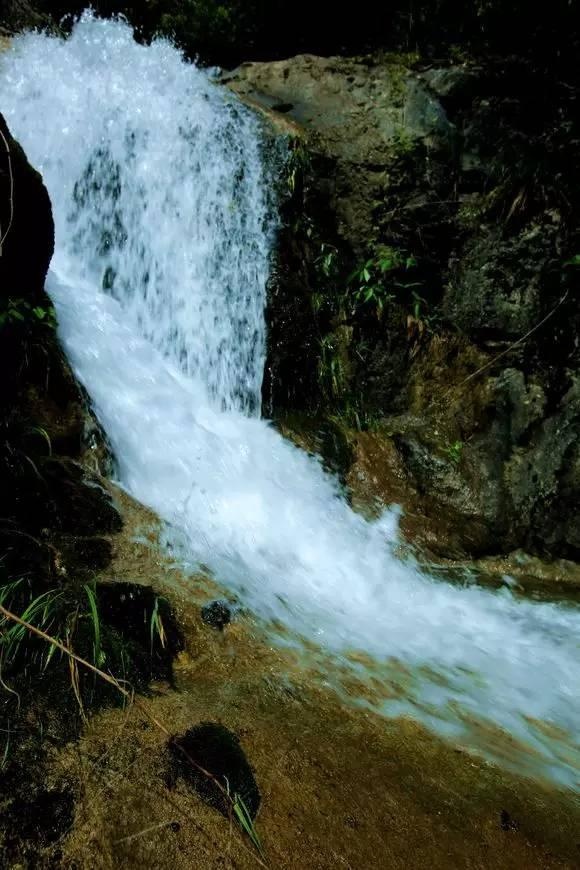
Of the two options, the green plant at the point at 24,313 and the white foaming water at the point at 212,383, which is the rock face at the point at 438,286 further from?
the green plant at the point at 24,313

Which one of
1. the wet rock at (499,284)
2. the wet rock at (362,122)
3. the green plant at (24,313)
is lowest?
the green plant at (24,313)

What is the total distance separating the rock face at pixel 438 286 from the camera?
532 centimetres

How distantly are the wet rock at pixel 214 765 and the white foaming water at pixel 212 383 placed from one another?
99cm

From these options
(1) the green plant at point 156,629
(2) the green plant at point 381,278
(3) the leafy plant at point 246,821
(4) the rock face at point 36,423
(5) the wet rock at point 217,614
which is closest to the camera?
(3) the leafy plant at point 246,821

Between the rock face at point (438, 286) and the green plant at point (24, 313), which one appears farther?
the rock face at point (438, 286)

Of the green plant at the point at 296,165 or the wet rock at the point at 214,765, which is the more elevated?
the green plant at the point at 296,165

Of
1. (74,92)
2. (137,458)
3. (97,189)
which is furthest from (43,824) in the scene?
(74,92)

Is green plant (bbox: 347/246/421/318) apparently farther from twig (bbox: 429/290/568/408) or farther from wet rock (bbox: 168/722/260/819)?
wet rock (bbox: 168/722/260/819)

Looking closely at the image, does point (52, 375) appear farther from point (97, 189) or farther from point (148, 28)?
point (148, 28)

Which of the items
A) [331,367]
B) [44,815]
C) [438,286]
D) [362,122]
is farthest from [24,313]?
[362,122]

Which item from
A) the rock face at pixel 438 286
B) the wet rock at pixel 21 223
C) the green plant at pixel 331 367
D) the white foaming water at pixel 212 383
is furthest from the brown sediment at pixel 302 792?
the green plant at pixel 331 367

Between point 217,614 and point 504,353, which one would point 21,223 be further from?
point 504,353

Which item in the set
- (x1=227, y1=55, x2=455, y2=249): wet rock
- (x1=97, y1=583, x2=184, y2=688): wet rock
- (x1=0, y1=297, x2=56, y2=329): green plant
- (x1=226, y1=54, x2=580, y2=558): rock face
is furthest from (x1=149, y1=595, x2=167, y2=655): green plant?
(x1=227, y1=55, x2=455, y2=249): wet rock

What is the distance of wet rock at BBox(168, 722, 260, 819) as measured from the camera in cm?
148
